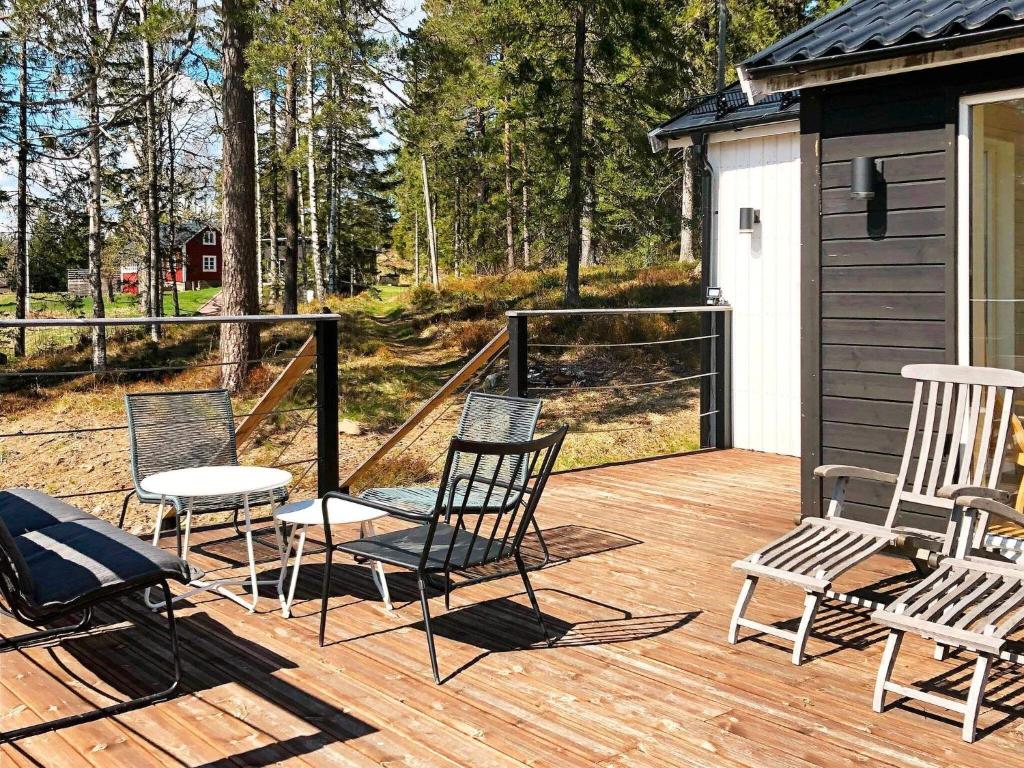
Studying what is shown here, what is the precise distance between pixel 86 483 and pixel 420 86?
6.45m

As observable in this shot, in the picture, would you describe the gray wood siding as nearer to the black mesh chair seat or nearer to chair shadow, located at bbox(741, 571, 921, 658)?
chair shadow, located at bbox(741, 571, 921, 658)

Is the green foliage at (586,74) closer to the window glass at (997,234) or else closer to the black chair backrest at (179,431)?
the black chair backrest at (179,431)

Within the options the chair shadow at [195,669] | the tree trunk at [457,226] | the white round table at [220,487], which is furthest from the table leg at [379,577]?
the tree trunk at [457,226]

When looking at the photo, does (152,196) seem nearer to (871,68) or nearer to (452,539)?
(871,68)

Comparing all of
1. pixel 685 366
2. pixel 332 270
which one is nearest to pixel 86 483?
pixel 685 366

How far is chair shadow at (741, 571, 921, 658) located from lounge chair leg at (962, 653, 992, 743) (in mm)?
709

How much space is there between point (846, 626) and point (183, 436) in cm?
302

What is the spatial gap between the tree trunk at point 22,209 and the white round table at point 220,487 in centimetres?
1564

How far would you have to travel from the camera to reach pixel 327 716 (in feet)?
10.0

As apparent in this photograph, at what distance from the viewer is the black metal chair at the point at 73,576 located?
2.78m

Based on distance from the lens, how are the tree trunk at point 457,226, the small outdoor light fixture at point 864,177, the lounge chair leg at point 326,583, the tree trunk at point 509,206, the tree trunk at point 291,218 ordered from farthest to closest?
1. the tree trunk at point 457,226
2. the tree trunk at point 509,206
3. the tree trunk at point 291,218
4. the small outdoor light fixture at point 864,177
5. the lounge chair leg at point 326,583

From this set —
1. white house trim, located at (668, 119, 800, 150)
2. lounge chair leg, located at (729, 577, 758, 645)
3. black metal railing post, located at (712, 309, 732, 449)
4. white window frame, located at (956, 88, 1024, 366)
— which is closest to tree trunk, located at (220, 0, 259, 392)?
white house trim, located at (668, 119, 800, 150)

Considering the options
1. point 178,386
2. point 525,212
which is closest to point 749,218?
point 178,386

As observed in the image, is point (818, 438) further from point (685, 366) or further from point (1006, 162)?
point (685, 366)
